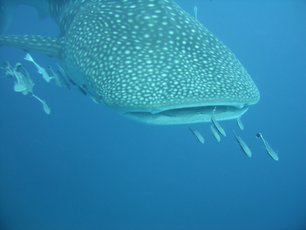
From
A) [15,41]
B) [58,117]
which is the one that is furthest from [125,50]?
[58,117]

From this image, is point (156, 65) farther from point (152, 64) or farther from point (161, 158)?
point (161, 158)

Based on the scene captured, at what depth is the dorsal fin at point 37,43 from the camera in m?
4.81

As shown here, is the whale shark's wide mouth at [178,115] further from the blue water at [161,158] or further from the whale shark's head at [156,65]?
the blue water at [161,158]

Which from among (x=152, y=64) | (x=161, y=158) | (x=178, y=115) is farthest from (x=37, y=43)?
(x=161, y=158)

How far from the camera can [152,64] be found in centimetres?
366

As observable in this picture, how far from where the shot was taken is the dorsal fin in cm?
481

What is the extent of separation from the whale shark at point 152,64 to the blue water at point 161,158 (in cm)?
731

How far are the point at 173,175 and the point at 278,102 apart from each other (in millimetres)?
7096

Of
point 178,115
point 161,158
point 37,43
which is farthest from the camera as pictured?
point 161,158

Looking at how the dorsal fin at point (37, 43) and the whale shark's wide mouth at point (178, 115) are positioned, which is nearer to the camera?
the whale shark's wide mouth at point (178, 115)

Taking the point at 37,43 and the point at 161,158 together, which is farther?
the point at 161,158

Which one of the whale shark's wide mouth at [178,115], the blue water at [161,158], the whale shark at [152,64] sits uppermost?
the whale shark at [152,64]

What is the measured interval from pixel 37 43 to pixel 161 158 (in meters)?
11.4

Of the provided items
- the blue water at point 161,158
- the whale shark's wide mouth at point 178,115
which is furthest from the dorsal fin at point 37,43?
the blue water at point 161,158
